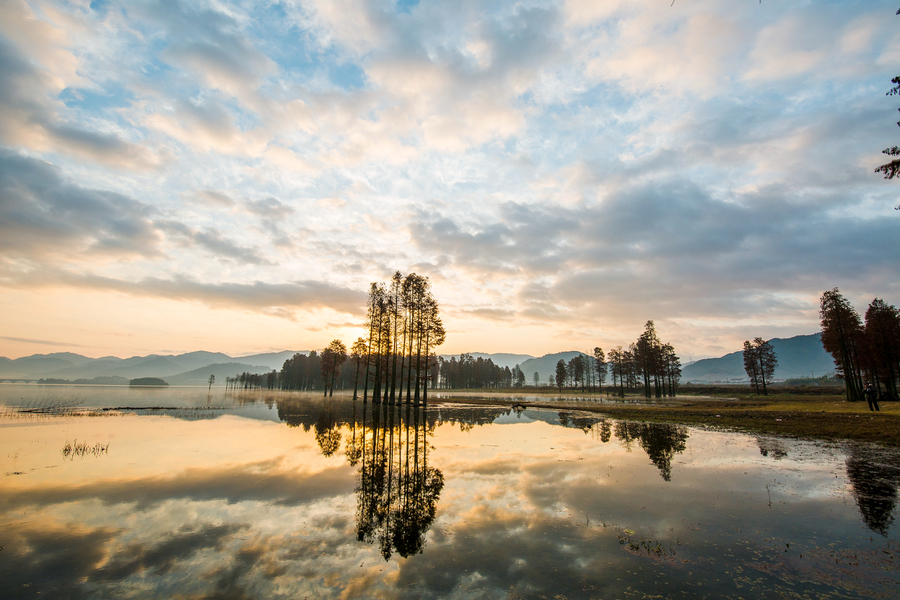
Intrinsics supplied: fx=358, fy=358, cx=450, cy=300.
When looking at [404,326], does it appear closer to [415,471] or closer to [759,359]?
[415,471]

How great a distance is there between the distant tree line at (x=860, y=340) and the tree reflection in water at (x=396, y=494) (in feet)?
208

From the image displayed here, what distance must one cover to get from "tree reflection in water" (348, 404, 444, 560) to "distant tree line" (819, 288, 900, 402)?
63.5m

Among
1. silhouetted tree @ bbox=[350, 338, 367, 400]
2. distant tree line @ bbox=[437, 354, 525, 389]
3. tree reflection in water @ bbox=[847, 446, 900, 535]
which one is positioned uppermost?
silhouetted tree @ bbox=[350, 338, 367, 400]

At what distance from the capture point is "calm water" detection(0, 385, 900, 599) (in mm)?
6176

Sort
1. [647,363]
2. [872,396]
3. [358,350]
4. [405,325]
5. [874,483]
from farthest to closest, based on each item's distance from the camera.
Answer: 1. [647,363]
2. [358,350]
3. [405,325]
4. [872,396]
5. [874,483]

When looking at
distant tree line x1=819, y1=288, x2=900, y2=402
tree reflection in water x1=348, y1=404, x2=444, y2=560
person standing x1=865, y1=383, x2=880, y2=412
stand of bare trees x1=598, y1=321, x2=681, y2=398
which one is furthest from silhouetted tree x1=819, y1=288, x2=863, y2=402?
tree reflection in water x1=348, y1=404, x2=444, y2=560

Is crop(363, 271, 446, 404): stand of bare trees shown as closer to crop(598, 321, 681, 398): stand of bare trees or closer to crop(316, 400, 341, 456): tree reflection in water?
crop(316, 400, 341, 456): tree reflection in water

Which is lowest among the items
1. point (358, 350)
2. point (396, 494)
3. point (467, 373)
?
point (467, 373)

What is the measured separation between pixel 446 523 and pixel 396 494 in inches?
105

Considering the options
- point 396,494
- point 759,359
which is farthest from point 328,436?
point 759,359

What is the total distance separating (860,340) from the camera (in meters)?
53.8

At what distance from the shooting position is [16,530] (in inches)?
322

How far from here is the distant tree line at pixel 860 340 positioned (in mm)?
50369

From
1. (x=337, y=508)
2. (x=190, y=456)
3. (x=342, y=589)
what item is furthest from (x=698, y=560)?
(x=190, y=456)
